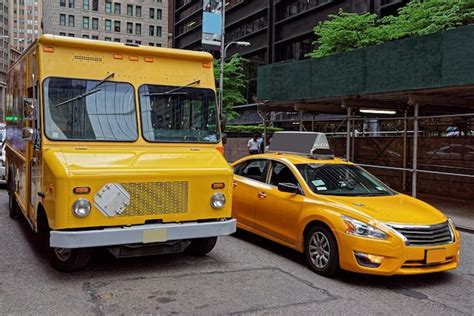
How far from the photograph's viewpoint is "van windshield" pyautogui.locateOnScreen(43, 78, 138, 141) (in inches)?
243

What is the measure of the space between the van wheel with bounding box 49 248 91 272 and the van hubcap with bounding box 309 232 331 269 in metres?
2.79

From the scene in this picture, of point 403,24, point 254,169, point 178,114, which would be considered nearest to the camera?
point 178,114

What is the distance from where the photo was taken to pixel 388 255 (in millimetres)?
5730

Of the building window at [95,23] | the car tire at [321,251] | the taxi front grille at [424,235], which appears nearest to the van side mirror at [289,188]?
the car tire at [321,251]

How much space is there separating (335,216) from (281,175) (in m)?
1.63

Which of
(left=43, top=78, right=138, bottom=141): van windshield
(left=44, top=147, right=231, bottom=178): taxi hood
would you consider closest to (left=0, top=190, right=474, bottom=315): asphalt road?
(left=44, top=147, right=231, bottom=178): taxi hood

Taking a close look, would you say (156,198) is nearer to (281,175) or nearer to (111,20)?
(281,175)

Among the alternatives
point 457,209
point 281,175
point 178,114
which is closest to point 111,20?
point 457,209

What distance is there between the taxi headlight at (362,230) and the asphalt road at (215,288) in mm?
624

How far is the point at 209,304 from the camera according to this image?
5.08 metres

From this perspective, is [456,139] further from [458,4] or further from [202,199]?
[202,199]

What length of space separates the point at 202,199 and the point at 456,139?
10593 mm

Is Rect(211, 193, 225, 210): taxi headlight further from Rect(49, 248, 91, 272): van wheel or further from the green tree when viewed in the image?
the green tree

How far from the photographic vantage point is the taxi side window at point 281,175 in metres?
7.43
